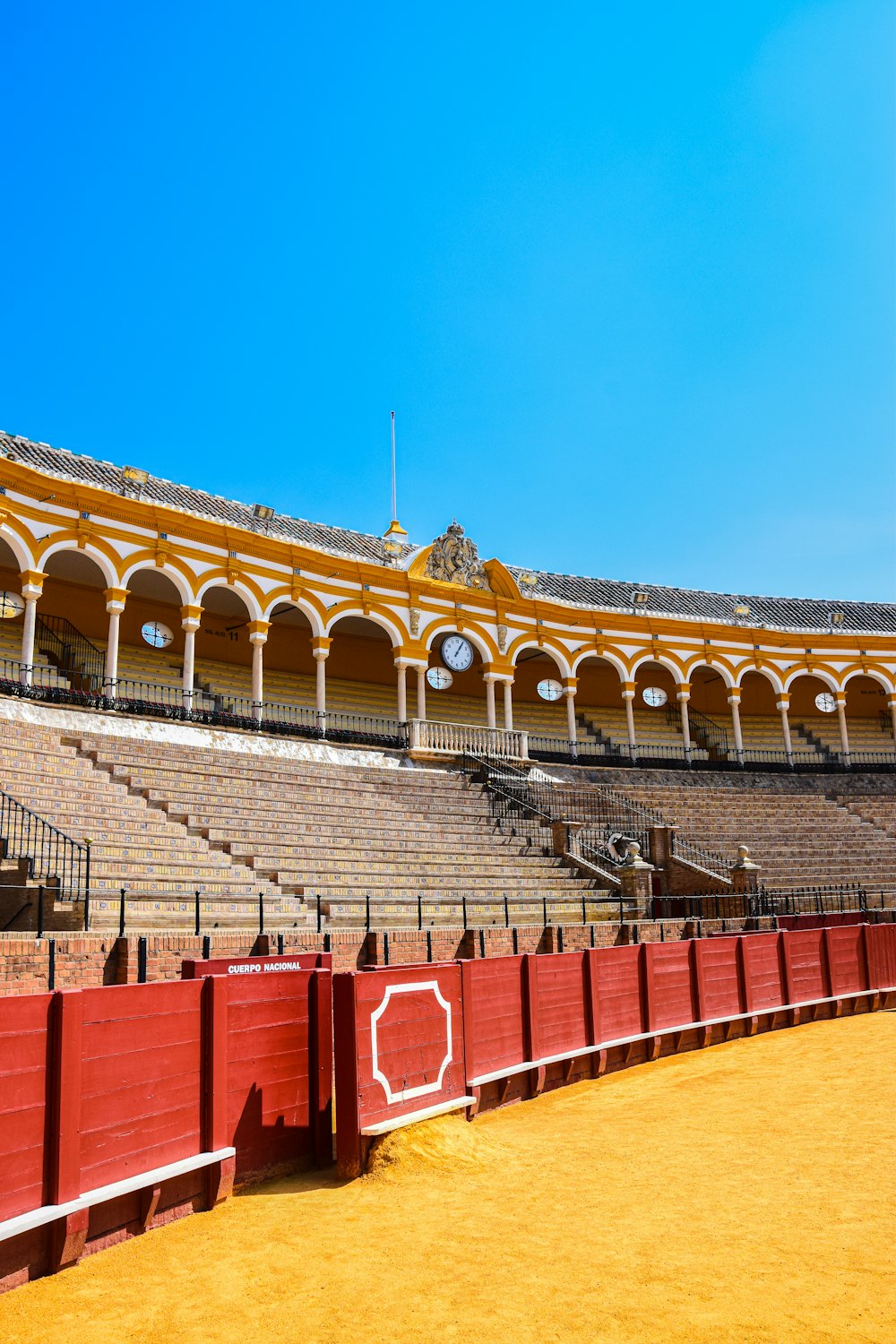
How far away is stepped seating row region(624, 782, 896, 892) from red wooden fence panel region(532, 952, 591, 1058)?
469 inches

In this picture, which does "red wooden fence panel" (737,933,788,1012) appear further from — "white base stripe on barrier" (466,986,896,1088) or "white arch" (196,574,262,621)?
"white arch" (196,574,262,621)

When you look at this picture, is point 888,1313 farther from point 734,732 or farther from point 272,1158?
point 734,732

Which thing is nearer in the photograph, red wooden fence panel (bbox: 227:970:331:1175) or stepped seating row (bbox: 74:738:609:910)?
red wooden fence panel (bbox: 227:970:331:1175)

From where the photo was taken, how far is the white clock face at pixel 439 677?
2942 centimetres

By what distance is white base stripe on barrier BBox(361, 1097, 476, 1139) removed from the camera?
271 inches

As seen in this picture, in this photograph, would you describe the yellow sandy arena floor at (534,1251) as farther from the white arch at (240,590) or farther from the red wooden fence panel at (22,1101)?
the white arch at (240,590)

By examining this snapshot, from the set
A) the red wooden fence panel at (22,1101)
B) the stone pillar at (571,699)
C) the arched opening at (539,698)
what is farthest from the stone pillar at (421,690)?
the red wooden fence panel at (22,1101)

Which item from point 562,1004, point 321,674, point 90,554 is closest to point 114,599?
point 90,554

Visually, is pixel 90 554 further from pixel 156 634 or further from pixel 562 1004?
pixel 562 1004

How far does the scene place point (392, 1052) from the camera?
7367mm

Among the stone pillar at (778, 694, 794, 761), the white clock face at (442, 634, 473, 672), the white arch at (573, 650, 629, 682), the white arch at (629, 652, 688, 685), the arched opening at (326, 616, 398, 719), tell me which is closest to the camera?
the arched opening at (326, 616, 398, 719)

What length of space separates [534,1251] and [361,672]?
23.9 meters

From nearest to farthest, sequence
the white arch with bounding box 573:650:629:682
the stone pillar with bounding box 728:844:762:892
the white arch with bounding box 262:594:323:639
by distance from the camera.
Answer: the stone pillar with bounding box 728:844:762:892
the white arch with bounding box 262:594:323:639
the white arch with bounding box 573:650:629:682

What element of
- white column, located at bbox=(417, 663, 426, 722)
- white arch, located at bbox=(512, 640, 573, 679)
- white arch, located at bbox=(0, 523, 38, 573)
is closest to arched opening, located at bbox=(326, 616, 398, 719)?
white column, located at bbox=(417, 663, 426, 722)
